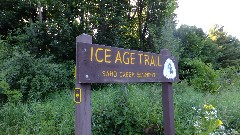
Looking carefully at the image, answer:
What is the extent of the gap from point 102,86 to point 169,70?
5409 millimetres

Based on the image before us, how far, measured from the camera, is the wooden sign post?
249 centimetres

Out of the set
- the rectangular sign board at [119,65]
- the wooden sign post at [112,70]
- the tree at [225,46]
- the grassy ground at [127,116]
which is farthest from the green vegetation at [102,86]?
the tree at [225,46]

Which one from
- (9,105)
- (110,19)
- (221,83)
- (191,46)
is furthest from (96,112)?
(191,46)

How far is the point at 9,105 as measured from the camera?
230 inches

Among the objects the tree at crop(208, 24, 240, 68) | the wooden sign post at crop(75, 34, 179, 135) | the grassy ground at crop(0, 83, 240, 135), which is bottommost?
the grassy ground at crop(0, 83, 240, 135)

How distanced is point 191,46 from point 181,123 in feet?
38.7

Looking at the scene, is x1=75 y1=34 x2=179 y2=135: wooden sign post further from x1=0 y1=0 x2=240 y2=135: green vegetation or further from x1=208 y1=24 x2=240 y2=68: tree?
x1=208 y1=24 x2=240 y2=68: tree

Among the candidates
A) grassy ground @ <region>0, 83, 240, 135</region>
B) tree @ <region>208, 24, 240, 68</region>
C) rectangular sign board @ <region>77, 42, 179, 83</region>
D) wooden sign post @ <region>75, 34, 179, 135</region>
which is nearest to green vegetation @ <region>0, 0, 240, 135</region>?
grassy ground @ <region>0, 83, 240, 135</region>

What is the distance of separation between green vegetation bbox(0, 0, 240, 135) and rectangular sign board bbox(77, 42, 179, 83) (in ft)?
2.61

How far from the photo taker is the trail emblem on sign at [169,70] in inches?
146

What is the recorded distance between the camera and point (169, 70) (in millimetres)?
3814

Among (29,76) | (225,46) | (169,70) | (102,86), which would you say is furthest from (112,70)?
(225,46)

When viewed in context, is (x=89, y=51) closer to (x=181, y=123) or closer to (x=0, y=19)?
(x=181, y=123)

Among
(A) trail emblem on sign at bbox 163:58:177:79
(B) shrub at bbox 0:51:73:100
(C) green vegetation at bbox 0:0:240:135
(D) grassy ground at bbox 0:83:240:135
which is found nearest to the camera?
(A) trail emblem on sign at bbox 163:58:177:79
